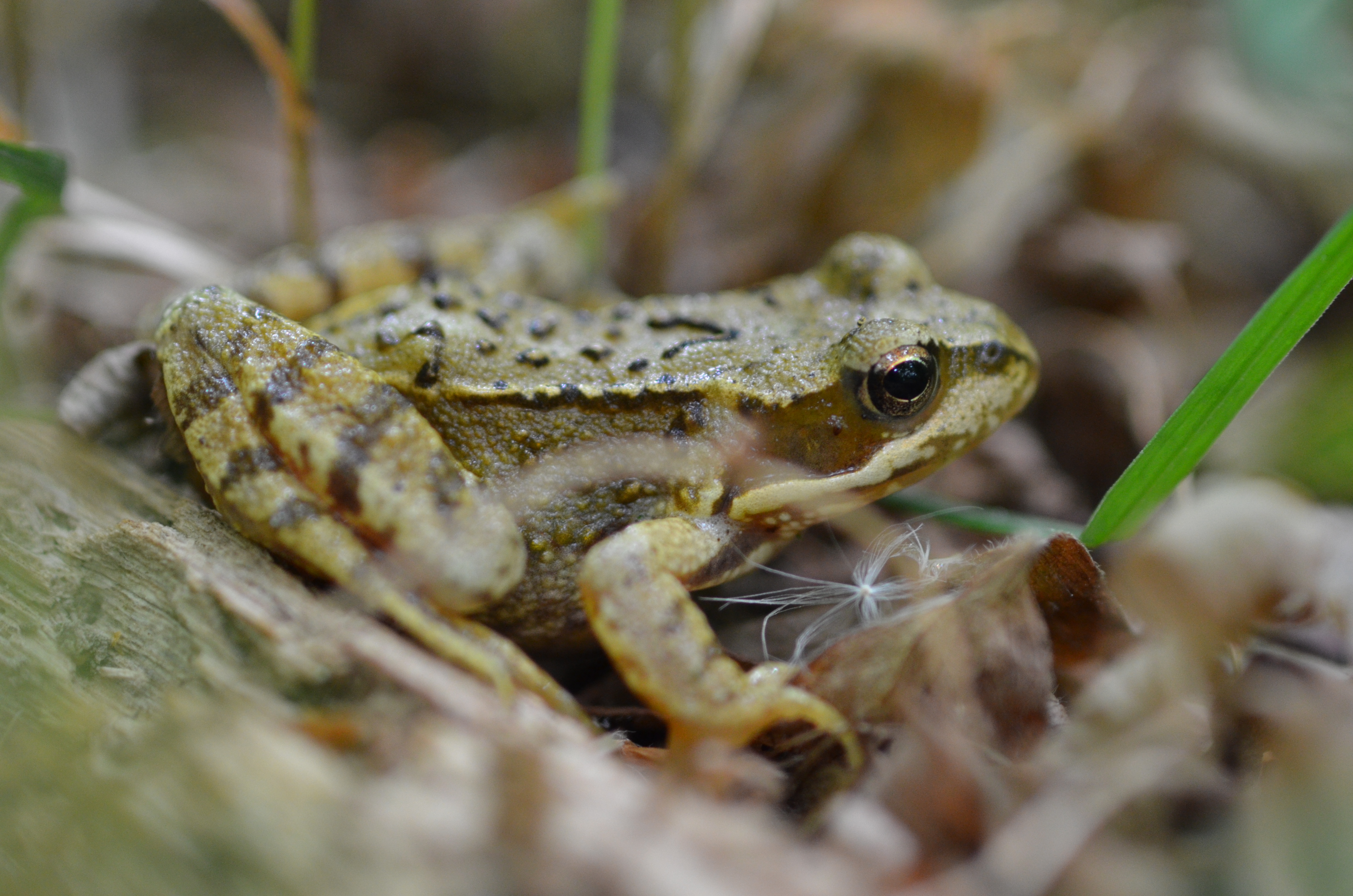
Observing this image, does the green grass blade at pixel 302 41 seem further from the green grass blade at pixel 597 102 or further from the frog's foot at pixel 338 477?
the frog's foot at pixel 338 477

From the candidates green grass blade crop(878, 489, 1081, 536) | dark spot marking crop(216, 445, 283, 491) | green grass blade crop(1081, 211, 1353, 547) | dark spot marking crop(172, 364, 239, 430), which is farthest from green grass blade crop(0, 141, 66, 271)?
green grass blade crop(1081, 211, 1353, 547)

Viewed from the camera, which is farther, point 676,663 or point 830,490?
point 830,490

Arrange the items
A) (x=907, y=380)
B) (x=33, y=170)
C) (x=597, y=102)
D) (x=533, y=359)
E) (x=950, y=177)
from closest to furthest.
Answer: (x=33, y=170) < (x=907, y=380) < (x=533, y=359) < (x=597, y=102) < (x=950, y=177)

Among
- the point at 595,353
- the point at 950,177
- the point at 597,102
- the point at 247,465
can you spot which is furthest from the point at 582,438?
the point at 950,177

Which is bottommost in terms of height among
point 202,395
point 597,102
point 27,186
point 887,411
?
point 202,395

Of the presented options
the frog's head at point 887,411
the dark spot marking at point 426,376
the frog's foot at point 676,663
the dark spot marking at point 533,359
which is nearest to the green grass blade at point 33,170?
the dark spot marking at point 426,376

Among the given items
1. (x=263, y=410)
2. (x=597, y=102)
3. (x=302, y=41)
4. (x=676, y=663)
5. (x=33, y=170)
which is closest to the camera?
(x=676, y=663)

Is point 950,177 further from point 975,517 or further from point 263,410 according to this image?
point 263,410

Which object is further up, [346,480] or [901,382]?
[901,382]
